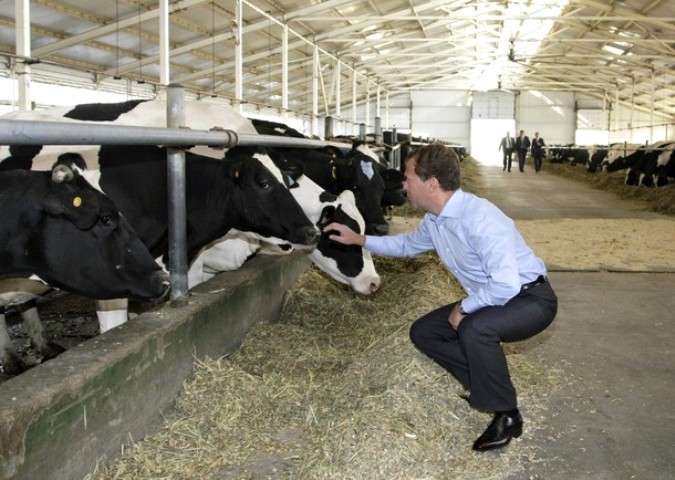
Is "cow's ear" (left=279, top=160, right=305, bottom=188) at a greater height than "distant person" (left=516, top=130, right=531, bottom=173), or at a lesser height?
lesser

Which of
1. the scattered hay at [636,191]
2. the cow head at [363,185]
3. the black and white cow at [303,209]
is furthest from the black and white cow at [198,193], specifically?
the scattered hay at [636,191]

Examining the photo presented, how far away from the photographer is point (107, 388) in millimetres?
2615

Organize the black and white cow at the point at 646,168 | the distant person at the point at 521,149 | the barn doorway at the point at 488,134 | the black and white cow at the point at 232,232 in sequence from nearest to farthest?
the black and white cow at the point at 232,232
the black and white cow at the point at 646,168
the distant person at the point at 521,149
the barn doorway at the point at 488,134

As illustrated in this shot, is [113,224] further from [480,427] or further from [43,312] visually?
[43,312]

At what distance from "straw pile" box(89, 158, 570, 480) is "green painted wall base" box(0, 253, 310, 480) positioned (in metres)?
0.10

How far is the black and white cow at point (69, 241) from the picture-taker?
261 cm

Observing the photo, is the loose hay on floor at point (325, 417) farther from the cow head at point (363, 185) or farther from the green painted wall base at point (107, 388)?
the cow head at point (363, 185)

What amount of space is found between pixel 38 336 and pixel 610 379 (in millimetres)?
3581

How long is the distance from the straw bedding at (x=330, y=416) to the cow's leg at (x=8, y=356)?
139 centimetres

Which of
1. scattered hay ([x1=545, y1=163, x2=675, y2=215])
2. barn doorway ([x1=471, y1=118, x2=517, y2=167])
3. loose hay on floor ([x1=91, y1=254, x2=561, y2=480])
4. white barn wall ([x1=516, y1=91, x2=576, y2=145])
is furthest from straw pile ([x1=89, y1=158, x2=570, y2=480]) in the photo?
white barn wall ([x1=516, y1=91, x2=576, y2=145])

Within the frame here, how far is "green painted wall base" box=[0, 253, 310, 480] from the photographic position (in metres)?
2.22

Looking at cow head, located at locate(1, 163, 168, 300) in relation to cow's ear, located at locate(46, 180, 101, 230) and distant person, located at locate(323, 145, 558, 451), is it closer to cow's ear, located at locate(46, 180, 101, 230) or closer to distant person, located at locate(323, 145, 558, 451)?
cow's ear, located at locate(46, 180, 101, 230)

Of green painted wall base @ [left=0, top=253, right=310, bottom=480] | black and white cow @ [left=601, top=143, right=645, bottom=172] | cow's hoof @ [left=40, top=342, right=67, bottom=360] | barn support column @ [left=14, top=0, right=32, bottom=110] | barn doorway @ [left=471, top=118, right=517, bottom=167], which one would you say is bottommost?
cow's hoof @ [left=40, top=342, right=67, bottom=360]

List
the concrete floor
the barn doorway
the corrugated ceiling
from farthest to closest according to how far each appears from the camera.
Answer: the barn doorway
the corrugated ceiling
the concrete floor
